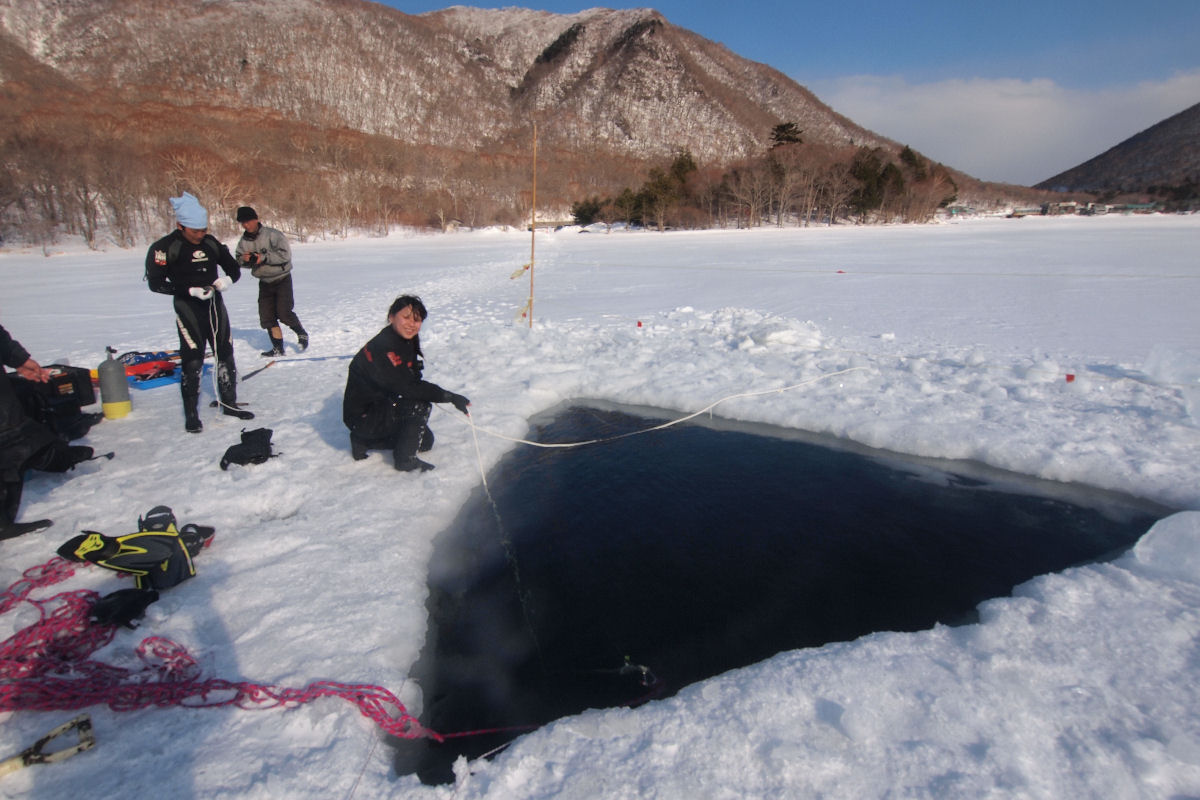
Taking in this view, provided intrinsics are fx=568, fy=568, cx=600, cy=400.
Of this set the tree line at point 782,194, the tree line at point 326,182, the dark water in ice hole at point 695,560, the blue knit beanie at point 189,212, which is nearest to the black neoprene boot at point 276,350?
the blue knit beanie at point 189,212

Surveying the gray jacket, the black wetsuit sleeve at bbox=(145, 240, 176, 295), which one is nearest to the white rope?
the black wetsuit sleeve at bbox=(145, 240, 176, 295)

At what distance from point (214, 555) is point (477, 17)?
558ft

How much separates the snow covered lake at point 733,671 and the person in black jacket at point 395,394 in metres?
0.26

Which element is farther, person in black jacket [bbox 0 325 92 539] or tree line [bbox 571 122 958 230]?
tree line [bbox 571 122 958 230]

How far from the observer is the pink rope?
2172 mm

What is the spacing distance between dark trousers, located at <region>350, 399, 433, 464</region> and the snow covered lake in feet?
0.83

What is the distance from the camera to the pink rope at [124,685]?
2.17 m

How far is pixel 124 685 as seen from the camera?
7.38 feet

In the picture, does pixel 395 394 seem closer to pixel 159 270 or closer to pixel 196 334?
pixel 196 334

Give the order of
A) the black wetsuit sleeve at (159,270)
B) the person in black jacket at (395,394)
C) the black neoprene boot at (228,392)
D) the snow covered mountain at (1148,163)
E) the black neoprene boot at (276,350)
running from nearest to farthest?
the person in black jacket at (395,394)
the black wetsuit sleeve at (159,270)
the black neoprene boot at (228,392)
the black neoprene boot at (276,350)
the snow covered mountain at (1148,163)

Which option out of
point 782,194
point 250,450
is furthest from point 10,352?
point 782,194

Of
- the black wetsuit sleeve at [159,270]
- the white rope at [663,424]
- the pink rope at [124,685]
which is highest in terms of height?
the black wetsuit sleeve at [159,270]

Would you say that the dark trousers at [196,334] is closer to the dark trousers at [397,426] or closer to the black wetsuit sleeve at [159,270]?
the black wetsuit sleeve at [159,270]

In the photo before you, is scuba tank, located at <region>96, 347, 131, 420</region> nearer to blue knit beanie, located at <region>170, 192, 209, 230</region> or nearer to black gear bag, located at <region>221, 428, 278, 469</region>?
blue knit beanie, located at <region>170, 192, 209, 230</region>
